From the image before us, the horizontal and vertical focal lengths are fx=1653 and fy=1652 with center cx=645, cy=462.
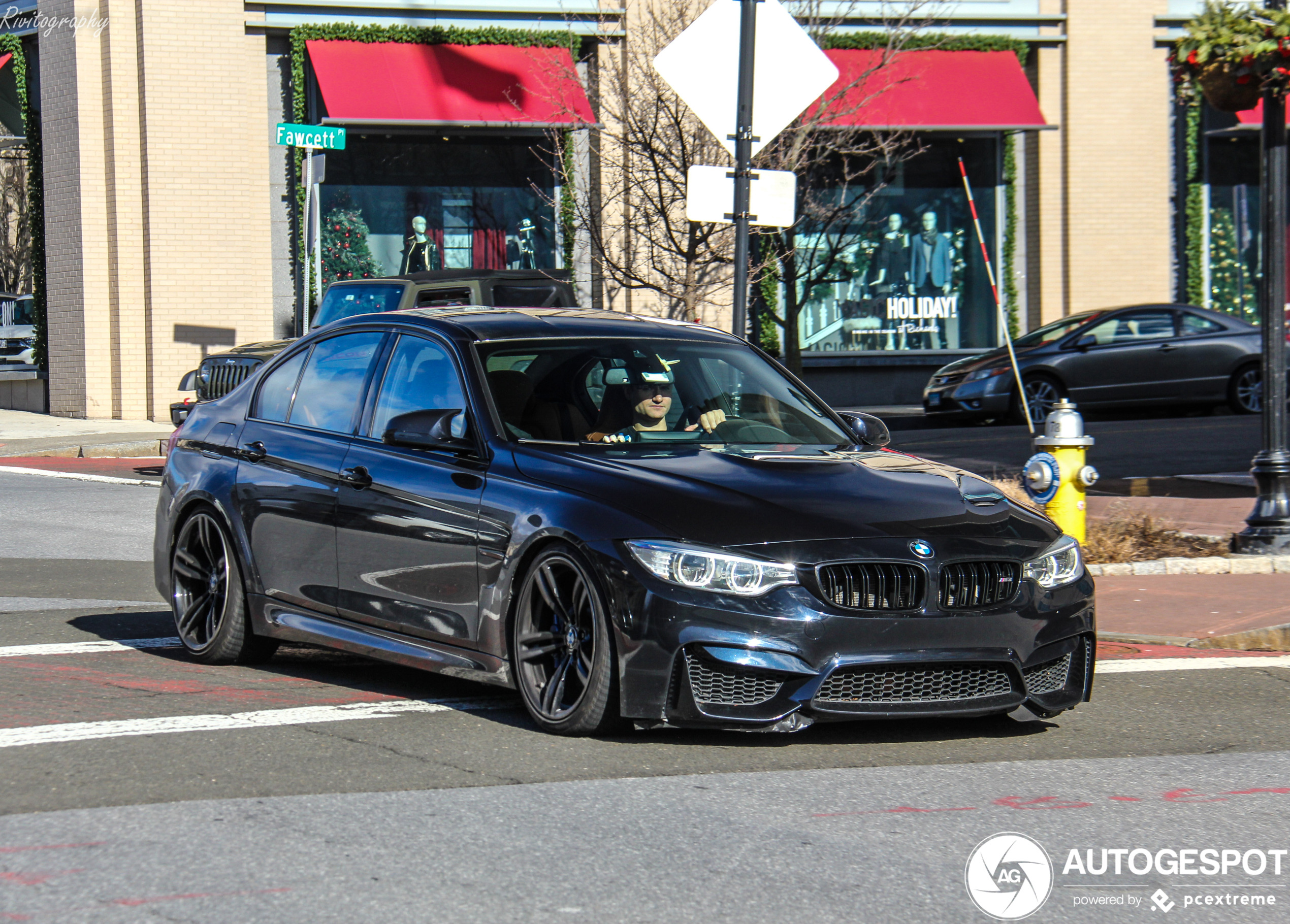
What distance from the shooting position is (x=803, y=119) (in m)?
18.1

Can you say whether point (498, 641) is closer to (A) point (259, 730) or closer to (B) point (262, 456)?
(A) point (259, 730)

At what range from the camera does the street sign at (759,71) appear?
9.14m

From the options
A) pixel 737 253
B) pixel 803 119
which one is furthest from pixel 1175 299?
pixel 737 253

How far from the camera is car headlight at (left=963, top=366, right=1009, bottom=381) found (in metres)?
20.2

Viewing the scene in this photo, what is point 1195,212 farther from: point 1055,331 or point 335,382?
point 335,382

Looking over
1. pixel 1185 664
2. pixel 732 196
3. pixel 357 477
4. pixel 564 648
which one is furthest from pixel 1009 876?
pixel 732 196

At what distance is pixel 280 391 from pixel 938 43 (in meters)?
17.8

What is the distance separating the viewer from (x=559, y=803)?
4.82 metres

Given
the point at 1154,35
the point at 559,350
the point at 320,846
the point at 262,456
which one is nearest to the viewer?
the point at 320,846

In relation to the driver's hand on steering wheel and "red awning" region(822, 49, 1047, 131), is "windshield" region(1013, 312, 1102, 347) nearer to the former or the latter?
"red awning" region(822, 49, 1047, 131)

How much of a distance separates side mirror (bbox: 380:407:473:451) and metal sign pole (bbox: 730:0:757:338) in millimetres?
2881

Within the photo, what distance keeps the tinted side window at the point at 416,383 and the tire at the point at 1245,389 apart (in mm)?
16001

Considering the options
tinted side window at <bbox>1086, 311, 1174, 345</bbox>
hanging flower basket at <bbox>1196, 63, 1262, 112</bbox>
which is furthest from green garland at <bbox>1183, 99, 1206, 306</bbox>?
hanging flower basket at <bbox>1196, 63, 1262, 112</bbox>

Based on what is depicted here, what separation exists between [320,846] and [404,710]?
5.84 ft
